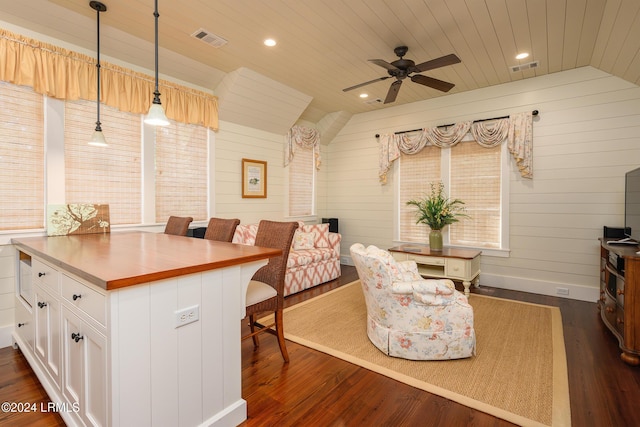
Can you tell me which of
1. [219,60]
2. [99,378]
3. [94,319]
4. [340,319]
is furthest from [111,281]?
[219,60]

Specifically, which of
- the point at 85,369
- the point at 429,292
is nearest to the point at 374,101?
the point at 429,292

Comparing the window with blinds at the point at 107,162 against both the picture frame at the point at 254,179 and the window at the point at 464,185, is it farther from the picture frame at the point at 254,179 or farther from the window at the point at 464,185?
the window at the point at 464,185

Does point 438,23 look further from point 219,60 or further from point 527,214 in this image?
point 527,214

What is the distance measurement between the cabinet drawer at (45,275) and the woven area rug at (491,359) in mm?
1821

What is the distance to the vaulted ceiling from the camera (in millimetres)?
2740

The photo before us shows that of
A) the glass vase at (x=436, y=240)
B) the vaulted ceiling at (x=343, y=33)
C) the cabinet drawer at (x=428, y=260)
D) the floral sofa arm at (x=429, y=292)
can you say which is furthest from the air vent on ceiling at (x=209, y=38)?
the glass vase at (x=436, y=240)

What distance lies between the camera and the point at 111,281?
3.94ft

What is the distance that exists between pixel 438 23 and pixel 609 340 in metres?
3.33

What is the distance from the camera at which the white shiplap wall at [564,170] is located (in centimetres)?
383

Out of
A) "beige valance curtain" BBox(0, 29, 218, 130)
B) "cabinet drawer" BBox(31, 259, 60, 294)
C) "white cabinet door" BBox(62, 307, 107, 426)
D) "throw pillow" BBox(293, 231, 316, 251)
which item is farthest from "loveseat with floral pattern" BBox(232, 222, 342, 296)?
"white cabinet door" BBox(62, 307, 107, 426)

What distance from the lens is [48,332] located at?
75.9 inches

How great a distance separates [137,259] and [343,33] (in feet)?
9.37

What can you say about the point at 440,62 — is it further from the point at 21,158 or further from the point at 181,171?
the point at 21,158

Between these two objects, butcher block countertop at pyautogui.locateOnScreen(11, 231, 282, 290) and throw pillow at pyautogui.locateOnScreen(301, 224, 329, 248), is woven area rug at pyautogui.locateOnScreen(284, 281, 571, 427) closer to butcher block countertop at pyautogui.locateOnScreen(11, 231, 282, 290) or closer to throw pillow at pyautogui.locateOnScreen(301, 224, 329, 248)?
butcher block countertop at pyautogui.locateOnScreen(11, 231, 282, 290)
